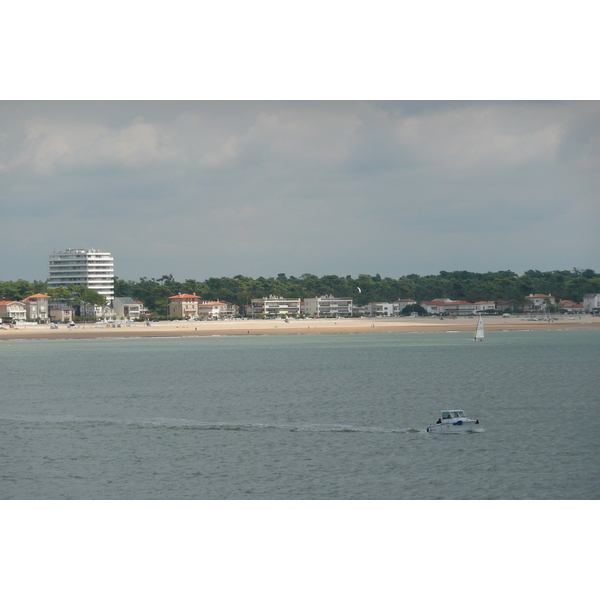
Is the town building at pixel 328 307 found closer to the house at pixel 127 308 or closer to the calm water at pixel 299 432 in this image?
the house at pixel 127 308

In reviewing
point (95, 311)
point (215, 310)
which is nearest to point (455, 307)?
point (215, 310)

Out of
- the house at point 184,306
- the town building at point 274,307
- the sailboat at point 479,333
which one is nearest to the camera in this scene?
the sailboat at point 479,333

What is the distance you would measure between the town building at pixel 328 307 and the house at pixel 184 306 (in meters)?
15.3

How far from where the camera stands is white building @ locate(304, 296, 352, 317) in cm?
9881

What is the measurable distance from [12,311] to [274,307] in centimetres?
3199

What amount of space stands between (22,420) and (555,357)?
24.7 meters

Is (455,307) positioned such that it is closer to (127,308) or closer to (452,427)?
(127,308)

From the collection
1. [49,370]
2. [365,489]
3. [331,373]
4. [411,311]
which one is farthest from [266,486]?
[411,311]

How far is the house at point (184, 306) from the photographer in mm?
92250

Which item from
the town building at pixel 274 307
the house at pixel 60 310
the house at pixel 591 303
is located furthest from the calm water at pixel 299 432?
the town building at pixel 274 307

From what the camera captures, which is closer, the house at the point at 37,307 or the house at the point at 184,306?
the house at the point at 37,307

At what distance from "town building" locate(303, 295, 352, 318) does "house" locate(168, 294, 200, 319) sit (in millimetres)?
15255

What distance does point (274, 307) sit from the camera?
96.5 meters

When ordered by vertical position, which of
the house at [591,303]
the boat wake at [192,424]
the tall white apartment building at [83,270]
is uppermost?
the tall white apartment building at [83,270]
